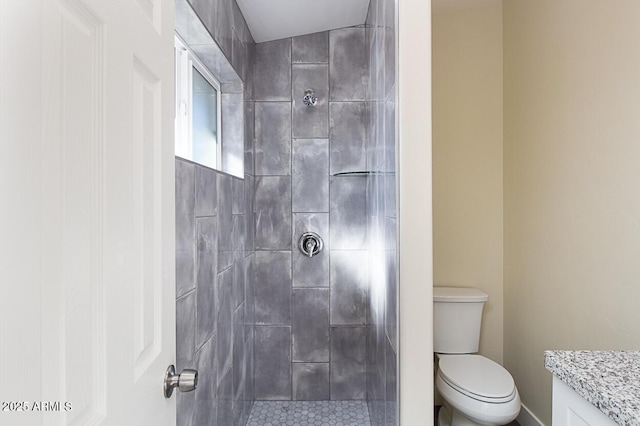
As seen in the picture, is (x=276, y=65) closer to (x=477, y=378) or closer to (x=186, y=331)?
(x=186, y=331)

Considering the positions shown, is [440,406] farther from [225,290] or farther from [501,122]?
[501,122]

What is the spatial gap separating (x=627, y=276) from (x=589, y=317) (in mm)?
305

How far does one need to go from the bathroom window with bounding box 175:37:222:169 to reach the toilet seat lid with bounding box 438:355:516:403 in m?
1.65

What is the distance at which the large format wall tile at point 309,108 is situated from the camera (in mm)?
2770

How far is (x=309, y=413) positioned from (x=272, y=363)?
1.32 feet

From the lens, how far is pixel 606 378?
3.05 ft

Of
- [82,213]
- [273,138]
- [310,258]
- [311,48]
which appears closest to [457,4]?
[311,48]

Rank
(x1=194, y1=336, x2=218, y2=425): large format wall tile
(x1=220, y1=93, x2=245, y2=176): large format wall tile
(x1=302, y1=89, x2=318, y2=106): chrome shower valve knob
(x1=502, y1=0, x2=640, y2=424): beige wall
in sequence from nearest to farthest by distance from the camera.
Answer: (x1=194, y1=336, x2=218, y2=425): large format wall tile
(x1=502, y1=0, x2=640, y2=424): beige wall
(x1=220, y1=93, x2=245, y2=176): large format wall tile
(x1=302, y1=89, x2=318, y2=106): chrome shower valve knob

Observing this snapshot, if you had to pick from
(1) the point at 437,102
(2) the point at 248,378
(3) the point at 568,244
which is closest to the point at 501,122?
(1) the point at 437,102

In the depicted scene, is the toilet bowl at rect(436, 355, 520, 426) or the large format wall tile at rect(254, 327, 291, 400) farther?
the large format wall tile at rect(254, 327, 291, 400)

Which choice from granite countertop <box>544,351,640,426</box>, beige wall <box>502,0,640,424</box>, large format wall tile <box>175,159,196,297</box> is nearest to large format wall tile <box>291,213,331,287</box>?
beige wall <box>502,0,640,424</box>

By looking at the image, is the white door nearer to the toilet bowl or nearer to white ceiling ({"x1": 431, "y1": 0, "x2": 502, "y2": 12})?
the toilet bowl

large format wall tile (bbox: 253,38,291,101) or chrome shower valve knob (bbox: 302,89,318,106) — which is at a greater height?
large format wall tile (bbox: 253,38,291,101)

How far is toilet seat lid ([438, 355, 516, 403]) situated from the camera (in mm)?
1879
